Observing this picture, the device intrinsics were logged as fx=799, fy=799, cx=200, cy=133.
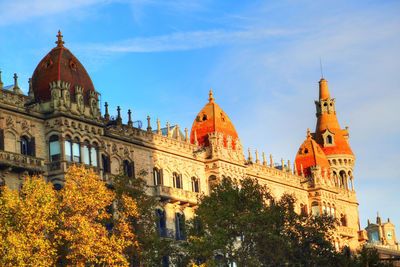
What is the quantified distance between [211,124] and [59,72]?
28.0 meters

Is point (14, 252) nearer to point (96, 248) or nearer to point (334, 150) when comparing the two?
point (96, 248)

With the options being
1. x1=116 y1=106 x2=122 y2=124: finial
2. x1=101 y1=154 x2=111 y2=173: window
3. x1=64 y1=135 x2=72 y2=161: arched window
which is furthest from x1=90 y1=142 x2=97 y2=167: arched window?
x1=116 y1=106 x2=122 y2=124: finial

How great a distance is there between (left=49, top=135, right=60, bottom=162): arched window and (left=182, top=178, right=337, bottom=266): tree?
527 inches

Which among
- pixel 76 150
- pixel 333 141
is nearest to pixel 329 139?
pixel 333 141

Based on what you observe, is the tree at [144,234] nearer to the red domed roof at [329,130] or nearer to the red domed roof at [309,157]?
the red domed roof at [309,157]

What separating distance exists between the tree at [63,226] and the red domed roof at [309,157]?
61.3 meters

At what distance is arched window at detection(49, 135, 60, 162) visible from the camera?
7039cm

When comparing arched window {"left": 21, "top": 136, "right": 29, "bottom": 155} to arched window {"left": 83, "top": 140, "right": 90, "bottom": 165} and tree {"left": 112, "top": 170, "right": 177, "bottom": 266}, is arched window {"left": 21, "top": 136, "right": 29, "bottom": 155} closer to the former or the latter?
arched window {"left": 83, "top": 140, "right": 90, "bottom": 165}

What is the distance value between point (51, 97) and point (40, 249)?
22338 millimetres

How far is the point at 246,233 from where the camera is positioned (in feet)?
219

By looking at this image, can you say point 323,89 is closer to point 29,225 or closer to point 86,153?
point 86,153

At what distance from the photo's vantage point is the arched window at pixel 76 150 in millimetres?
71456

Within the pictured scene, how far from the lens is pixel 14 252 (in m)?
50.8

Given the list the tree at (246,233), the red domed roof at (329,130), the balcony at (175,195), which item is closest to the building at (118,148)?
the balcony at (175,195)
